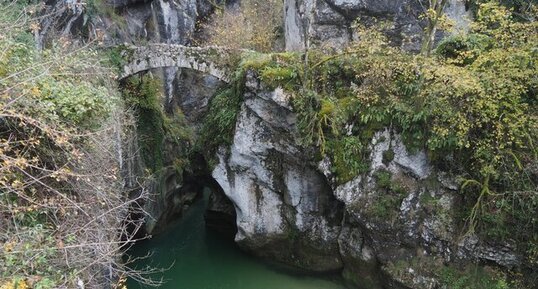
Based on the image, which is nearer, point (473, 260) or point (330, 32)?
point (473, 260)

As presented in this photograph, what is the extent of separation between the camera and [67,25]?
12.1 m

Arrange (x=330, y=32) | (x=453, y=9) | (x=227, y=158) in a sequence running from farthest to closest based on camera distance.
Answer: (x=330, y=32), (x=453, y=9), (x=227, y=158)

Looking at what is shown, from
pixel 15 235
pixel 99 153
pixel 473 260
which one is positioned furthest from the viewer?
pixel 473 260

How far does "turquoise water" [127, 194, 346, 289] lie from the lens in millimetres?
12141

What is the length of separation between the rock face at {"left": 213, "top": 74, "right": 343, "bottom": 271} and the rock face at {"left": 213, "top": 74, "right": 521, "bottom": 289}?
0.03 metres

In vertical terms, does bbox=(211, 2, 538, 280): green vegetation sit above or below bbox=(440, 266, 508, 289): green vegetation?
above

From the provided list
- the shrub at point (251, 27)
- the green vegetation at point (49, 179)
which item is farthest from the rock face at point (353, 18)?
the green vegetation at point (49, 179)

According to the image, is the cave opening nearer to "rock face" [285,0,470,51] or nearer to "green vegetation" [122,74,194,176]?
"green vegetation" [122,74,194,176]

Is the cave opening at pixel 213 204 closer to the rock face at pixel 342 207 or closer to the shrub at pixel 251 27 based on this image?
the rock face at pixel 342 207

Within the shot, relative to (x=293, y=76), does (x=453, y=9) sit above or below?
above

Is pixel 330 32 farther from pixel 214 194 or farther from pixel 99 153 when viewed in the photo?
pixel 99 153

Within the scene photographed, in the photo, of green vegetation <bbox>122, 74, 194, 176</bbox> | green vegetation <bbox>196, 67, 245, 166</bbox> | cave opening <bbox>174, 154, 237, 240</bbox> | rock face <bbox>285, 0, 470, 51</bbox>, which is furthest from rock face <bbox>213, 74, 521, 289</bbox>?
rock face <bbox>285, 0, 470, 51</bbox>

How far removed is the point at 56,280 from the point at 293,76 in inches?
315

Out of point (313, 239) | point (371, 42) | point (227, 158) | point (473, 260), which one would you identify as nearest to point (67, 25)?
point (227, 158)
